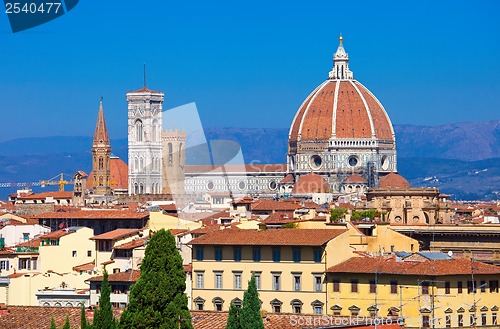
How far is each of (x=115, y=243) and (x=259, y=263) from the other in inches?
312

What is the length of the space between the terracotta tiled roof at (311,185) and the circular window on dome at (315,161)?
64.1 feet

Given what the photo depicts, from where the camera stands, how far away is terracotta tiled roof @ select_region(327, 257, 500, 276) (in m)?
39.7

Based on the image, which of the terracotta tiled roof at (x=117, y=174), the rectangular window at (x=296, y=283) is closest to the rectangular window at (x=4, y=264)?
the rectangular window at (x=296, y=283)

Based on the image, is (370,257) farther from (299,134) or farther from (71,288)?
(299,134)

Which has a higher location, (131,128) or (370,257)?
(131,128)

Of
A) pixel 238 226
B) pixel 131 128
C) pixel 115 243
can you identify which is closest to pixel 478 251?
Result: pixel 238 226

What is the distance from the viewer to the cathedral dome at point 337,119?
192250 millimetres

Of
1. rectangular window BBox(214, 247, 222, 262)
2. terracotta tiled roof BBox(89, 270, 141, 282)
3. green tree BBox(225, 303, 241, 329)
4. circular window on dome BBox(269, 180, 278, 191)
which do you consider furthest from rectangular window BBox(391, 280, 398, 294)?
circular window on dome BBox(269, 180, 278, 191)

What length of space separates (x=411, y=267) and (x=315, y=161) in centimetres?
15217

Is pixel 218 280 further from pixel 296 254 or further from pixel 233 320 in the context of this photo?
pixel 233 320

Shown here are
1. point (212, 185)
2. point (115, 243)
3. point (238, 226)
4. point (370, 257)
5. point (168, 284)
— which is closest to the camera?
Answer: point (168, 284)

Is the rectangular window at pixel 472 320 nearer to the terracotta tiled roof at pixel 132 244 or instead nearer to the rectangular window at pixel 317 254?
the rectangular window at pixel 317 254

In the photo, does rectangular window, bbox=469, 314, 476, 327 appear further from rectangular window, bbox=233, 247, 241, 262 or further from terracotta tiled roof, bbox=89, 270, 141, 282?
terracotta tiled roof, bbox=89, 270, 141, 282

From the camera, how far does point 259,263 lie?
4325 centimetres
